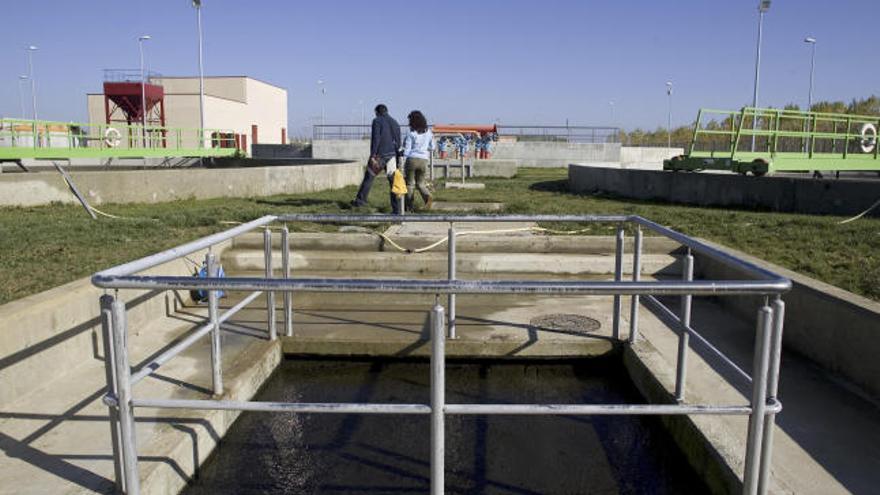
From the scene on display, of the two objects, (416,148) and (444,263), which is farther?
(416,148)

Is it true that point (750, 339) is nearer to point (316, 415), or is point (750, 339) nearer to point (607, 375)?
point (607, 375)

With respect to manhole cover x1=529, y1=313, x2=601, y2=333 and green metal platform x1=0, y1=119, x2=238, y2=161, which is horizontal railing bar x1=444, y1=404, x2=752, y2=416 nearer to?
manhole cover x1=529, y1=313, x2=601, y2=333

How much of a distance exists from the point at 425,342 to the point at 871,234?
6217 mm

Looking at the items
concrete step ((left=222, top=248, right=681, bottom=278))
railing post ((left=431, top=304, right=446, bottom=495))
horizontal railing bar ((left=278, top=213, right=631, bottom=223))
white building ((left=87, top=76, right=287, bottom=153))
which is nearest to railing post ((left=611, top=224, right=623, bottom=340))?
horizontal railing bar ((left=278, top=213, right=631, bottom=223))

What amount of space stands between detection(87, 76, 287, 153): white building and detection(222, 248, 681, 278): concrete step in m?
46.6

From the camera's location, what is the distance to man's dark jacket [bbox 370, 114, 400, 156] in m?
11.5

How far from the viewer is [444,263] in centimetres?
755

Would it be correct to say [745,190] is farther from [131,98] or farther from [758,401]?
[131,98]

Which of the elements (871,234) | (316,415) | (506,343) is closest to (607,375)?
(506,343)

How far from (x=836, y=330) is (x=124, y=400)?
4.54 m

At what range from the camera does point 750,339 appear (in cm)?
555

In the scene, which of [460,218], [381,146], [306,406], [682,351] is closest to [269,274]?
[460,218]

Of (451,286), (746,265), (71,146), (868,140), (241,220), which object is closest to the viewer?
(451,286)

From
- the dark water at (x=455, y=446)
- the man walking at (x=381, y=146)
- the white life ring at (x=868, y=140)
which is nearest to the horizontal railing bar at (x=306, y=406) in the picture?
the dark water at (x=455, y=446)
